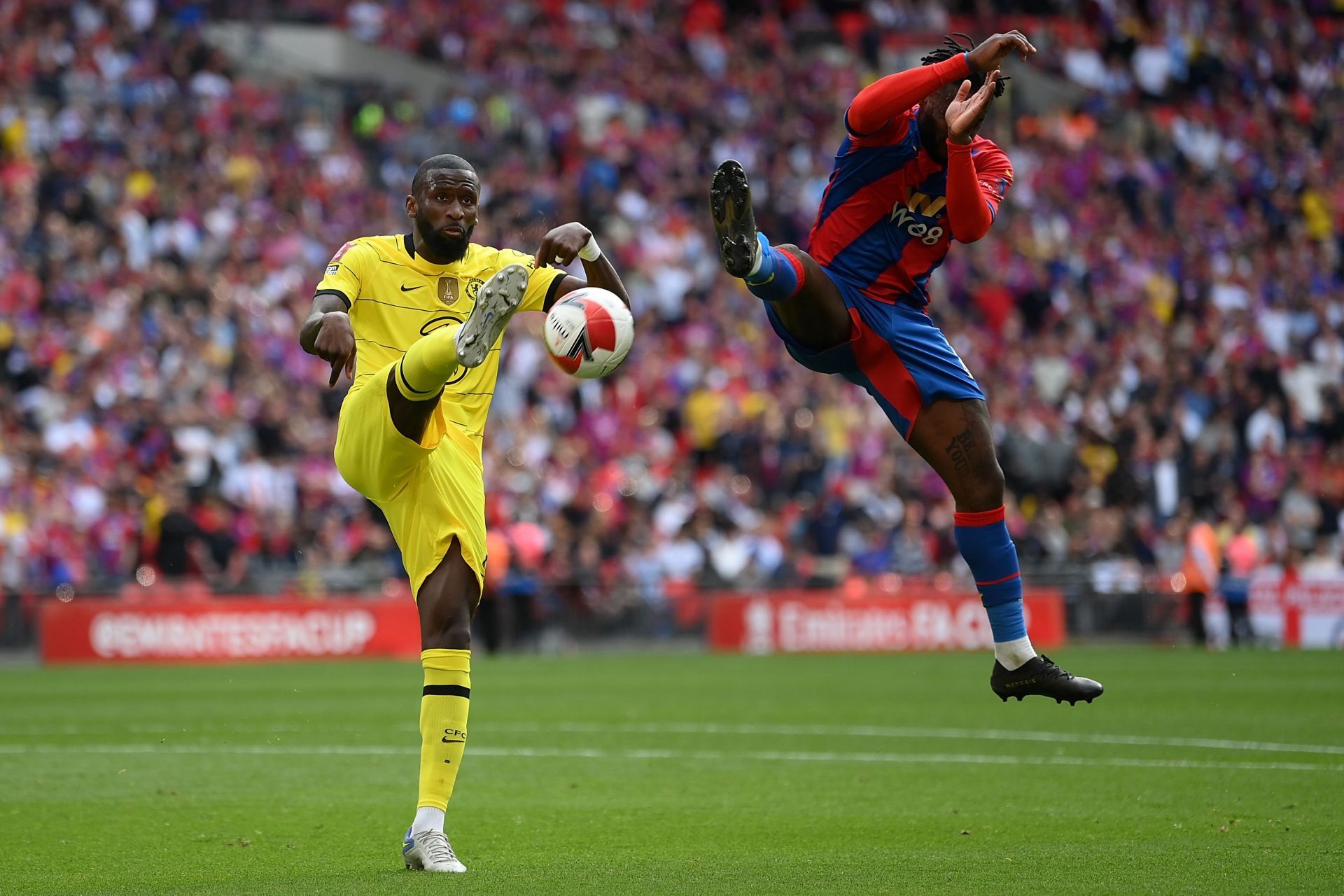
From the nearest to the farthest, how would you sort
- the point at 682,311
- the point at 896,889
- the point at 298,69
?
the point at 896,889 → the point at 682,311 → the point at 298,69

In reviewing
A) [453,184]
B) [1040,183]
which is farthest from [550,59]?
[453,184]

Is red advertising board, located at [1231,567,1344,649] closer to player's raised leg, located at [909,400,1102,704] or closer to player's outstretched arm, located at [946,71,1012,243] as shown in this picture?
player's raised leg, located at [909,400,1102,704]

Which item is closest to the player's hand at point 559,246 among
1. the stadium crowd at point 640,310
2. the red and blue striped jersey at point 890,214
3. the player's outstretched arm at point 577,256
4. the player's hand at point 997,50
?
the player's outstretched arm at point 577,256

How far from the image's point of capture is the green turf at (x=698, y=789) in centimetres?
686

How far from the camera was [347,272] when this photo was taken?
761 cm

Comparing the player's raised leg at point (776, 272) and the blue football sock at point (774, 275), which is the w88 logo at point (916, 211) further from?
the blue football sock at point (774, 275)

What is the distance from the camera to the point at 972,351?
89.2 feet

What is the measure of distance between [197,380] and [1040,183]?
1429 cm

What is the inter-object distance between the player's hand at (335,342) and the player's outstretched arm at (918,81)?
227 centimetres

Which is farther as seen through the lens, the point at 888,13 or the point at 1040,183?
the point at 888,13

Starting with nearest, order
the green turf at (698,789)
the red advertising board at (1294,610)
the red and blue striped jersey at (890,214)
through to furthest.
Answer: the green turf at (698,789)
the red and blue striped jersey at (890,214)
the red advertising board at (1294,610)

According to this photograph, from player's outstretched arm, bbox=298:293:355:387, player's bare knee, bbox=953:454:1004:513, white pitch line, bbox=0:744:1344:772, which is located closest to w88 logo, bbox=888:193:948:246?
player's bare knee, bbox=953:454:1004:513

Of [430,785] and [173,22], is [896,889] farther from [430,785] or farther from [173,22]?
[173,22]

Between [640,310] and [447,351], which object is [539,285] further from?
[640,310]
